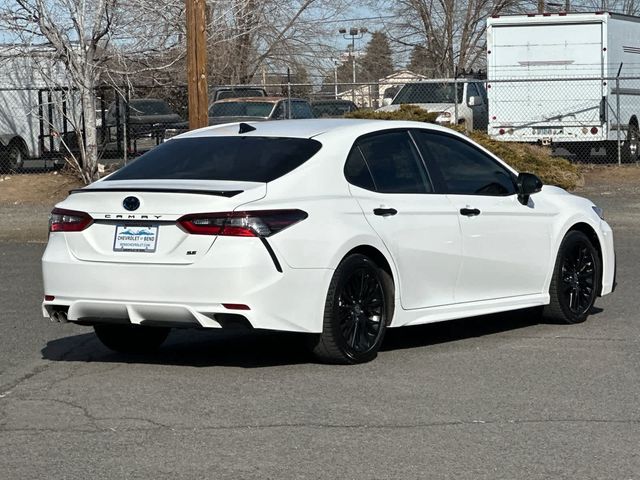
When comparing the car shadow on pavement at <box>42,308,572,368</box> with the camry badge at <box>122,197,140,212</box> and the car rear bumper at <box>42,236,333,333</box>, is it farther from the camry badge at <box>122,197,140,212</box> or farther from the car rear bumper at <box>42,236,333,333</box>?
the camry badge at <box>122,197,140,212</box>

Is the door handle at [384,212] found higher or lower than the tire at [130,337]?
higher

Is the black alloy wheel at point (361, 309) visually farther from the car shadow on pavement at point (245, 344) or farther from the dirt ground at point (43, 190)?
the dirt ground at point (43, 190)

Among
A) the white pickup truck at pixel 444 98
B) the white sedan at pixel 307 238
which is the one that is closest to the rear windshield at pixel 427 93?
the white pickup truck at pixel 444 98

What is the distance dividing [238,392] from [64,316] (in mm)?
1433

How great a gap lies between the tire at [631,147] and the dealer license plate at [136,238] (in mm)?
22057

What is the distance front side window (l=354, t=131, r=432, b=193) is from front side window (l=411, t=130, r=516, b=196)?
15cm

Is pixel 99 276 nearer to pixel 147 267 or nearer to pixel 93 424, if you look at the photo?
pixel 147 267

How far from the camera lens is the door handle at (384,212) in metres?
8.23

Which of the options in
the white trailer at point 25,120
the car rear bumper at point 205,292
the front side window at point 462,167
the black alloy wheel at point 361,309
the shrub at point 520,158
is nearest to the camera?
the car rear bumper at point 205,292

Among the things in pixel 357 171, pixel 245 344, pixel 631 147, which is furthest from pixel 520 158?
pixel 357 171

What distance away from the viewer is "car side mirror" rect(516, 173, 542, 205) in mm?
9359

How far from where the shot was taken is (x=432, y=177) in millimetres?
8883

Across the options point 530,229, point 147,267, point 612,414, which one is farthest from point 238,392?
point 530,229

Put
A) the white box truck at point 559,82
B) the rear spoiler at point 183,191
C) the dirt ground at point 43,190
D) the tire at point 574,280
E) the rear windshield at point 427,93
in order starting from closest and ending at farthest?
1. the rear spoiler at point 183,191
2. the tire at point 574,280
3. the dirt ground at point 43,190
4. the white box truck at point 559,82
5. the rear windshield at point 427,93
